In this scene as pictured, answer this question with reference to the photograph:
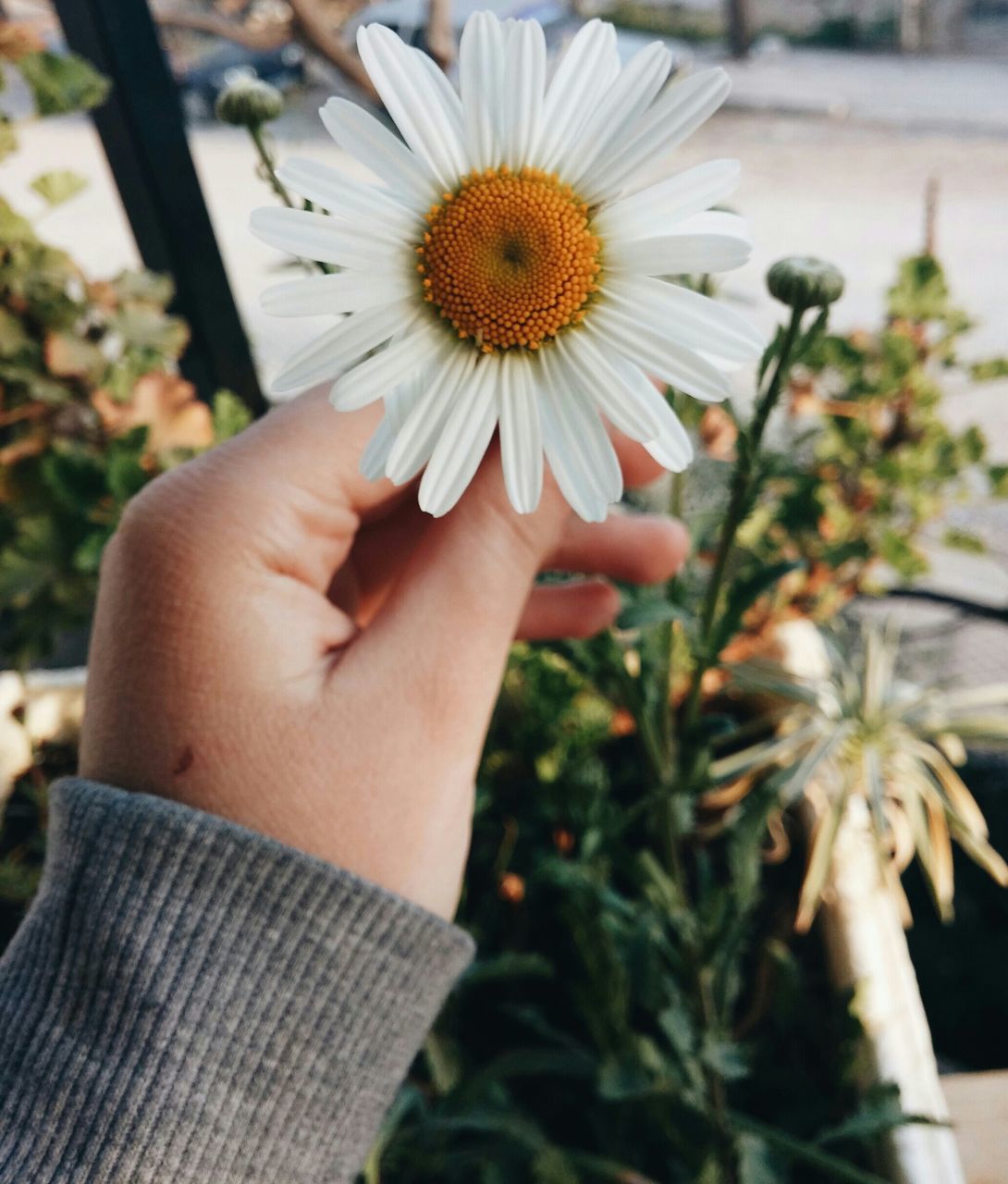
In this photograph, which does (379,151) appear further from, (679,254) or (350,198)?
(679,254)

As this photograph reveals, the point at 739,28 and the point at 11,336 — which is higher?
the point at 739,28

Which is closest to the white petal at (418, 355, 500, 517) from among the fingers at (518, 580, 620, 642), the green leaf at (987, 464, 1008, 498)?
the fingers at (518, 580, 620, 642)

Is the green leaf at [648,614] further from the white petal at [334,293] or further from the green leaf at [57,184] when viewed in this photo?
the green leaf at [57,184]

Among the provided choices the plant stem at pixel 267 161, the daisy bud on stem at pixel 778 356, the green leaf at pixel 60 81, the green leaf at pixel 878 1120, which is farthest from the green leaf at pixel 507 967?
the green leaf at pixel 60 81

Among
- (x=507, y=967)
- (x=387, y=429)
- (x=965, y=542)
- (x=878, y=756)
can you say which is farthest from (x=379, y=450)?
(x=965, y=542)

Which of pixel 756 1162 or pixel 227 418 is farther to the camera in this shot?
pixel 227 418

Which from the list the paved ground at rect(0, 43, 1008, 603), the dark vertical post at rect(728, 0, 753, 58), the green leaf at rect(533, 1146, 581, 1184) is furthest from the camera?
the dark vertical post at rect(728, 0, 753, 58)

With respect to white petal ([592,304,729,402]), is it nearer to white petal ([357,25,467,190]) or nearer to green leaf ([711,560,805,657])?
white petal ([357,25,467,190])
